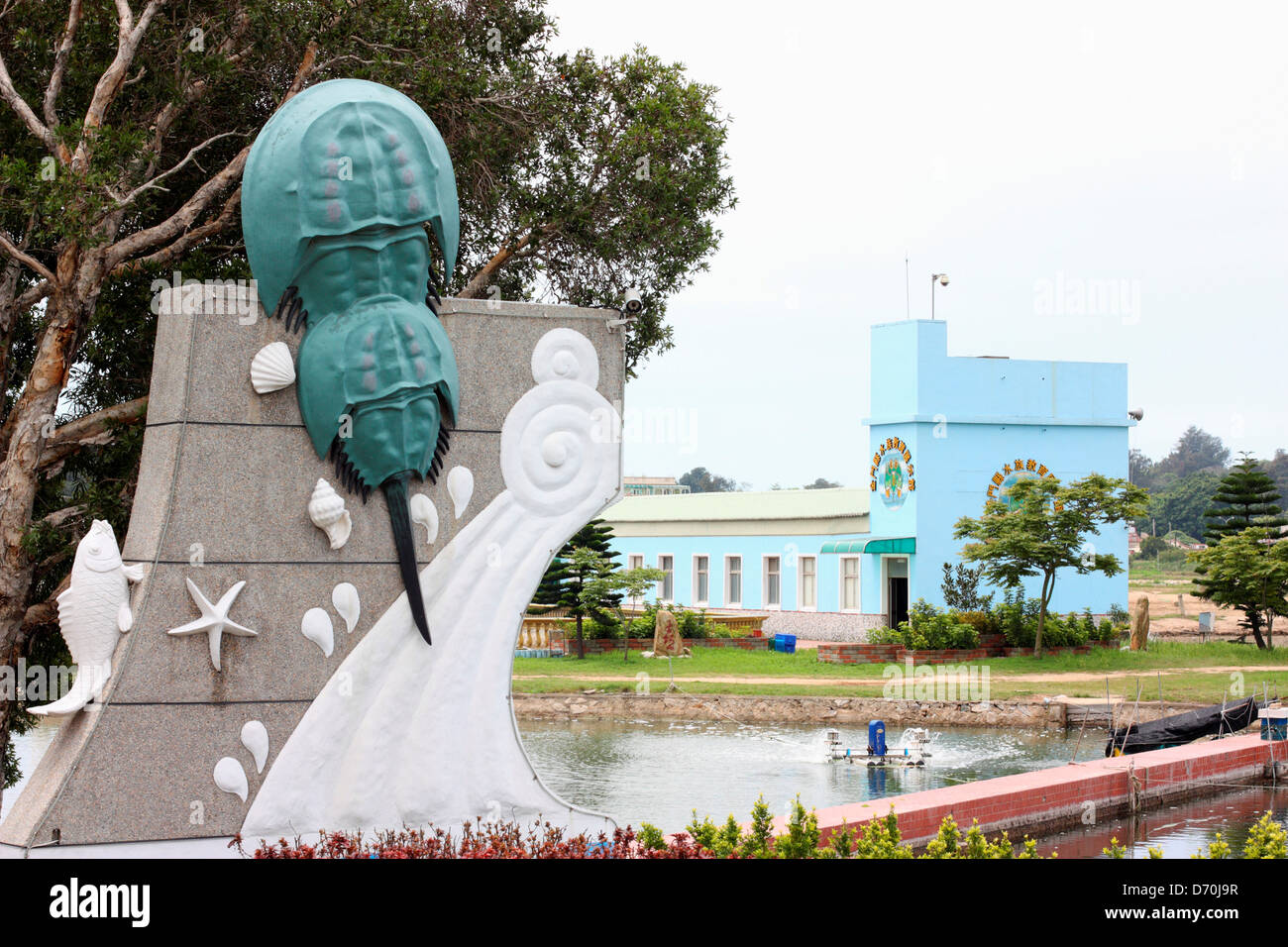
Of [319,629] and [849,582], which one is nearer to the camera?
[319,629]

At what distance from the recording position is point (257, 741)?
771 cm

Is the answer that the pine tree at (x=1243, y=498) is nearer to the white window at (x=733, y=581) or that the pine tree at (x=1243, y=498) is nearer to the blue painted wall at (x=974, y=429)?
the blue painted wall at (x=974, y=429)

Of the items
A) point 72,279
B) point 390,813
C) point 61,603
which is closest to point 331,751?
point 390,813

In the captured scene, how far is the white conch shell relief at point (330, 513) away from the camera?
7.91 metres

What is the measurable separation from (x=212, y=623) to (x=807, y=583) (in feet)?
84.4

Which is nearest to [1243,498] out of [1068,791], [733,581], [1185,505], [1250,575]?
[1250,575]

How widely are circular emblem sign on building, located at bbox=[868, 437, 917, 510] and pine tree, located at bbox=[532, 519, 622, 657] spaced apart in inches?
252

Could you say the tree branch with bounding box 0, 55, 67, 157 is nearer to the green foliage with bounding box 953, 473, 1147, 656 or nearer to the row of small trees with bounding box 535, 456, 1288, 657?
the row of small trees with bounding box 535, 456, 1288, 657

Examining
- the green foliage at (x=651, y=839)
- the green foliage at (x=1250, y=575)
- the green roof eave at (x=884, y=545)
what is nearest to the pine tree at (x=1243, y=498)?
the green foliage at (x=1250, y=575)

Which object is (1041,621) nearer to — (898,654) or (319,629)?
(898,654)

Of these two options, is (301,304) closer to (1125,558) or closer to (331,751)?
(331,751)

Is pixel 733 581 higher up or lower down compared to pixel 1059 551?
lower down

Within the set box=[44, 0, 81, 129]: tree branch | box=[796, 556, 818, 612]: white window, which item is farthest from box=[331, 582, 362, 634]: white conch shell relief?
box=[796, 556, 818, 612]: white window
